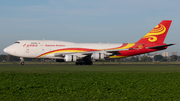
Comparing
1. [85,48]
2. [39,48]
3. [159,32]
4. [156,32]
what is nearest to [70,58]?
[85,48]

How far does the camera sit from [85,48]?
46.0m

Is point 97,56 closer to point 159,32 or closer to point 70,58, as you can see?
point 70,58

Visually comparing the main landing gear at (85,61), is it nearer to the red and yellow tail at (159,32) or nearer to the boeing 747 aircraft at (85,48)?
the boeing 747 aircraft at (85,48)

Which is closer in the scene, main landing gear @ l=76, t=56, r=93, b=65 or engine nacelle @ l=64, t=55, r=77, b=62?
engine nacelle @ l=64, t=55, r=77, b=62

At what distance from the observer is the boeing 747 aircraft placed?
144ft

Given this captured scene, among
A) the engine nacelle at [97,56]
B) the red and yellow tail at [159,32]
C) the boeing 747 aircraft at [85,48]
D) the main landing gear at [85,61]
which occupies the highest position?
the red and yellow tail at [159,32]

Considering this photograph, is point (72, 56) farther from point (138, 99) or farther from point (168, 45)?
point (138, 99)

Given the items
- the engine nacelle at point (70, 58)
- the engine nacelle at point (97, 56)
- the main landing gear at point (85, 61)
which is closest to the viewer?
the engine nacelle at point (70, 58)

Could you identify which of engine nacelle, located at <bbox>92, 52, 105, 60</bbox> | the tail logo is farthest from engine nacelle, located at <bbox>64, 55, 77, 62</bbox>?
the tail logo

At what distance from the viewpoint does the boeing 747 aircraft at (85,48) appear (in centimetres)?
4388

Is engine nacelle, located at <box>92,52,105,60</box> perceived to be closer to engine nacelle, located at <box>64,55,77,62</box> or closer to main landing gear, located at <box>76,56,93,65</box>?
main landing gear, located at <box>76,56,93,65</box>

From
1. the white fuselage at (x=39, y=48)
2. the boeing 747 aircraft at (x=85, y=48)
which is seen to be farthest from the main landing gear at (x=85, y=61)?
the white fuselage at (x=39, y=48)

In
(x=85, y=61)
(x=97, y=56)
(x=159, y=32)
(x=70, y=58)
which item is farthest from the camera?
(x=159, y=32)

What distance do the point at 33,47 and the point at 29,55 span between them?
1.70 metres
